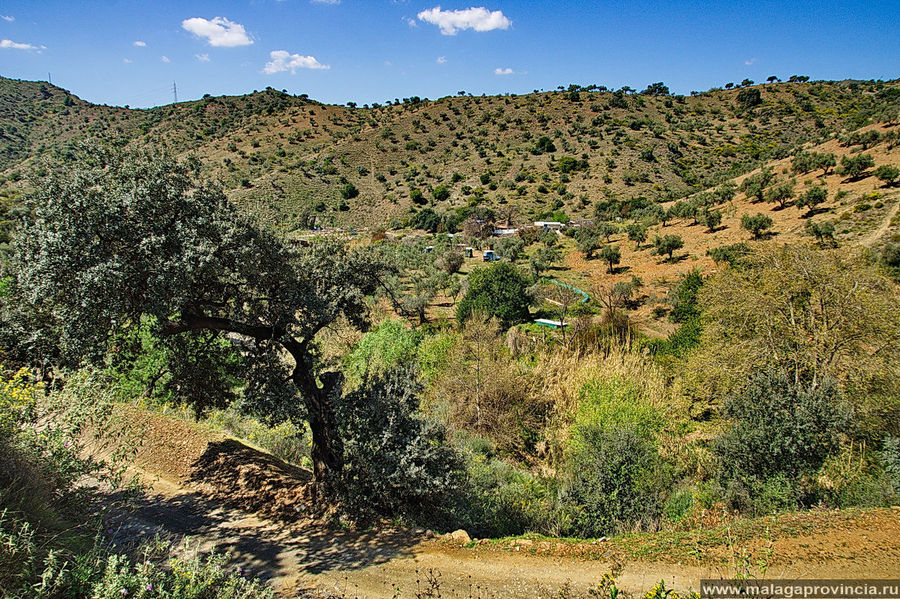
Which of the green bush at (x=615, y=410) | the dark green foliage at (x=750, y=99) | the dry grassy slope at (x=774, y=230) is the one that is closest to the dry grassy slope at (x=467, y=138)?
the dark green foliage at (x=750, y=99)

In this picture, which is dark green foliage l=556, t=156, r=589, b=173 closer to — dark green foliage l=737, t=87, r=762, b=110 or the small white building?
the small white building

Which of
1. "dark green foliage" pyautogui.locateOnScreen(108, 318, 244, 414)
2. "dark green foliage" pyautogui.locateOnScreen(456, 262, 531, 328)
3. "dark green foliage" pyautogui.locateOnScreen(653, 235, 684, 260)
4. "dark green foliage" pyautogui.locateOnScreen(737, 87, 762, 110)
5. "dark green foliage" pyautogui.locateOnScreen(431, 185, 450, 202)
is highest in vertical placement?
"dark green foliage" pyautogui.locateOnScreen(737, 87, 762, 110)

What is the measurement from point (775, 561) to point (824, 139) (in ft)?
184

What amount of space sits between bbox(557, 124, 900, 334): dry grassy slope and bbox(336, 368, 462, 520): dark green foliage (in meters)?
18.6

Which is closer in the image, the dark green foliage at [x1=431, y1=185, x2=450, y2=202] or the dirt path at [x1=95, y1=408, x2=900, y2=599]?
the dirt path at [x1=95, y1=408, x2=900, y2=599]

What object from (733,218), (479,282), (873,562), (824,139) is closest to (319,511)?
(873,562)

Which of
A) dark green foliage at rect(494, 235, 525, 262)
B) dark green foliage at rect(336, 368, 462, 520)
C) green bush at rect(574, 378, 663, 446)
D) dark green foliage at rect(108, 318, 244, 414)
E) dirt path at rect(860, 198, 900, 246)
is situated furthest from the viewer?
dark green foliage at rect(494, 235, 525, 262)

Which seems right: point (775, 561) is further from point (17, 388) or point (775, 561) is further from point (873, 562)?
point (17, 388)

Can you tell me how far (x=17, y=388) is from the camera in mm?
6605

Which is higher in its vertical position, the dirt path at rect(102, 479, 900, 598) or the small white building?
the small white building

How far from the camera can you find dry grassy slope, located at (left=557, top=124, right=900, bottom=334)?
2750 cm

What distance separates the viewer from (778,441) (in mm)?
9055

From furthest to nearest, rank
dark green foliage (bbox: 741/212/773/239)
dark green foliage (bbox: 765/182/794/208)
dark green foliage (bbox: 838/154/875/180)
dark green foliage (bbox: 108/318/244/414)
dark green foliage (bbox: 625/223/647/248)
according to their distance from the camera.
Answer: dark green foliage (bbox: 625/223/647/248), dark green foliage (bbox: 765/182/794/208), dark green foliage (bbox: 838/154/875/180), dark green foliage (bbox: 741/212/773/239), dark green foliage (bbox: 108/318/244/414)

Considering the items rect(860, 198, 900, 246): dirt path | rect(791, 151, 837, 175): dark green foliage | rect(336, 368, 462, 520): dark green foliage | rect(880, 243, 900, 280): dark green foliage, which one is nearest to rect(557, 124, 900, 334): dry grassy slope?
rect(860, 198, 900, 246): dirt path
